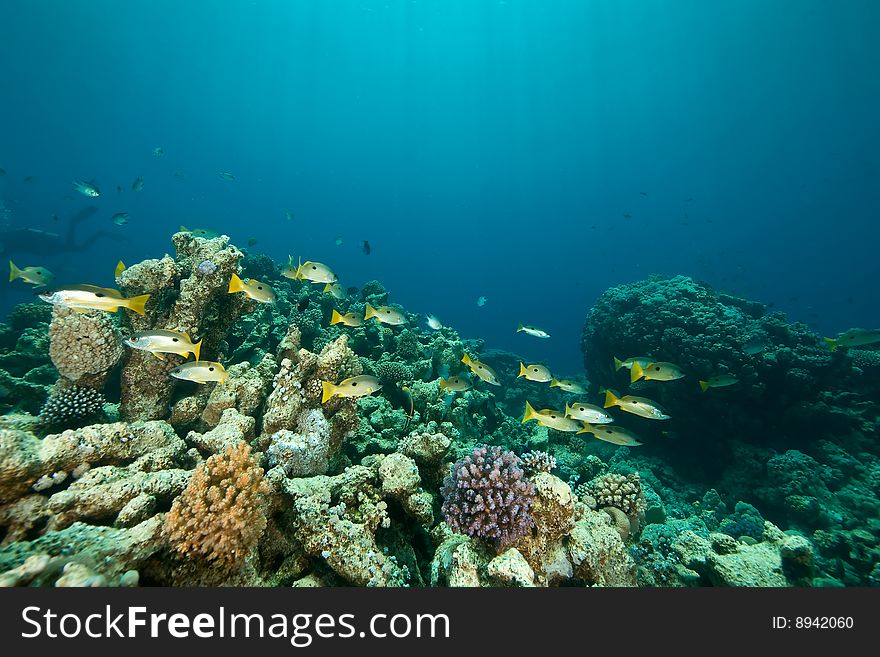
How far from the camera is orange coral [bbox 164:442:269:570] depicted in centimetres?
266

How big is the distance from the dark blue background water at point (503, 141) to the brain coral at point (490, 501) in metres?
38.7

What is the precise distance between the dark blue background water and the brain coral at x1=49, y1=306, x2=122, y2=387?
3648 centimetres

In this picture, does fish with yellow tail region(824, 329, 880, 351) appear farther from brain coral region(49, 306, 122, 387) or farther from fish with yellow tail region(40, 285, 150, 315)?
brain coral region(49, 306, 122, 387)

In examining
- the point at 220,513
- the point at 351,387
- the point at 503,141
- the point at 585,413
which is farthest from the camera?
the point at 503,141

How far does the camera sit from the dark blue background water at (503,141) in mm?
66688

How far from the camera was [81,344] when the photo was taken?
4.46 meters

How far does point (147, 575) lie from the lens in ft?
8.76

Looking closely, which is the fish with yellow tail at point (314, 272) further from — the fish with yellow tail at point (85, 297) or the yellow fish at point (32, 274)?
the yellow fish at point (32, 274)

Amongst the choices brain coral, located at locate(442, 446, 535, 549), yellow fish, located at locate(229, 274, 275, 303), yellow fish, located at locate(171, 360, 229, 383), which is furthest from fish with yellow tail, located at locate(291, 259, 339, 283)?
brain coral, located at locate(442, 446, 535, 549)

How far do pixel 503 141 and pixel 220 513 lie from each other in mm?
149116

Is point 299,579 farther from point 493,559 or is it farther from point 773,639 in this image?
point 773,639

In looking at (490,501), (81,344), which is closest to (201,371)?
(81,344)

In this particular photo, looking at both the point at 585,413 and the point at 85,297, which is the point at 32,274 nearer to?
the point at 85,297

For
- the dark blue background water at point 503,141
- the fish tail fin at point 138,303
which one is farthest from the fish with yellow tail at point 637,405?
the dark blue background water at point 503,141
